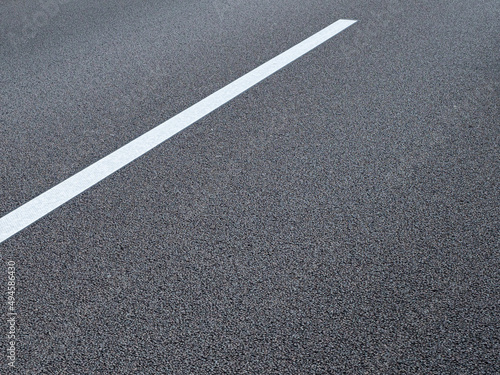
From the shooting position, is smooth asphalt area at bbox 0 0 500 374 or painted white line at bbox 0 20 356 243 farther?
painted white line at bbox 0 20 356 243

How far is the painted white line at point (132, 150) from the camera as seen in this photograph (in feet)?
11.8

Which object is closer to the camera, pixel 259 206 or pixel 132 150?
pixel 259 206

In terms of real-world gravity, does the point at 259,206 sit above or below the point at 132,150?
below

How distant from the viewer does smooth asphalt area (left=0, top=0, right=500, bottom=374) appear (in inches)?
108

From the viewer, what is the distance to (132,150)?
4.23 metres

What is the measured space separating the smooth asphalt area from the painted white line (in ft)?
0.22

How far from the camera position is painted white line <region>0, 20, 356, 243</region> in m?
3.61

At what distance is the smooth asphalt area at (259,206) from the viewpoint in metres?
2.73

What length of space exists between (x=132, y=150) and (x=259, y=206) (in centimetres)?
108

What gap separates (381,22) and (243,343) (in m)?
4.52

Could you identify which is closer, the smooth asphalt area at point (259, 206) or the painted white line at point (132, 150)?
the smooth asphalt area at point (259, 206)

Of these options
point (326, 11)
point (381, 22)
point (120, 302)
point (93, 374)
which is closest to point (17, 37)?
point (326, 11)

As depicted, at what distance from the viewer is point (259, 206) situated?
11.9 ft

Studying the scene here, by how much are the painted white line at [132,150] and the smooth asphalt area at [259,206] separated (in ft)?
0.22
